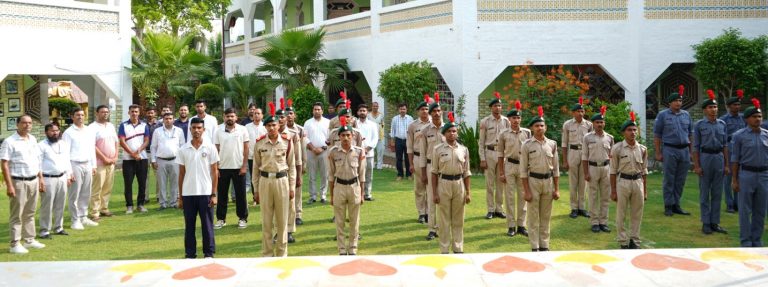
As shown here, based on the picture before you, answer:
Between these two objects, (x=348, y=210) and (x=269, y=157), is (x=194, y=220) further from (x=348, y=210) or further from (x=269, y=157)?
(x=348, y=210)

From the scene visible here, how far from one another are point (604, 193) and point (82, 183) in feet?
23.1

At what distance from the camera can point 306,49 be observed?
19547 mm

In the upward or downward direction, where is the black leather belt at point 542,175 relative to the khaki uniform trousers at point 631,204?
upward

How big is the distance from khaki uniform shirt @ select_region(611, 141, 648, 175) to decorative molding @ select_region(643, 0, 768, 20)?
29.0 ft

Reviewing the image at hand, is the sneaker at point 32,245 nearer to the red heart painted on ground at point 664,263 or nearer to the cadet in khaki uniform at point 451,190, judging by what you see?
the cadet in khaki uniform at point 451,190

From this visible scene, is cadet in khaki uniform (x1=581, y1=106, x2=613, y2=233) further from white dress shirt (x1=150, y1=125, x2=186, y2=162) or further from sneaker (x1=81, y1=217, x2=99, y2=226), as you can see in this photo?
sneaker (x1=81, y1=217, x2=99, y2=226)

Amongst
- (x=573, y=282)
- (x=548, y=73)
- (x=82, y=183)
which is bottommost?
(x=573, y=282)

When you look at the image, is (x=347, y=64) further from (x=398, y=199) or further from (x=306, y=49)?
(x=398, y=199)

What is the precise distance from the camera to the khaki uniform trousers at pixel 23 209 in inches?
329

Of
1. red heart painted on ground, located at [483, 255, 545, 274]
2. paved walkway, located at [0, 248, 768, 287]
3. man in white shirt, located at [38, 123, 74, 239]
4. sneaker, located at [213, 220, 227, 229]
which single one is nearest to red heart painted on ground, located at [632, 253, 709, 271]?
paved walkway, located at [0, 248, 768, 287]

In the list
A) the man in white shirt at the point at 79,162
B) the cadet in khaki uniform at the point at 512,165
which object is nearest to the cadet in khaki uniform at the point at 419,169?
the cadet in khaki uniform at the point at 512,165

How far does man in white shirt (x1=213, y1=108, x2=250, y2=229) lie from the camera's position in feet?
31.7

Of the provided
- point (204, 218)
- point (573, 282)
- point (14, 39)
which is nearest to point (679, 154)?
point (573, 282)

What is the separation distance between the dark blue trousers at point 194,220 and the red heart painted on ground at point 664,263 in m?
4.39
